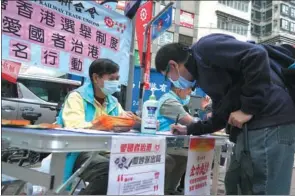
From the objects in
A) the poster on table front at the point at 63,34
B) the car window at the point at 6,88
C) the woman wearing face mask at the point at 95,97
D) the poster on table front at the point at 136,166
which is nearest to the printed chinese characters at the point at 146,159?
the poster on table front at the point at 136,166

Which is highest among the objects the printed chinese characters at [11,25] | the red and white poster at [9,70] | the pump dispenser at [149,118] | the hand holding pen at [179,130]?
the printed chinese characters at [11,25]

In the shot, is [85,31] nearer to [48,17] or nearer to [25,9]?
[48,17]

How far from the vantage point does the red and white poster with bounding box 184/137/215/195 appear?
73.2 inches

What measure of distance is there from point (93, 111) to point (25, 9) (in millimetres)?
1294

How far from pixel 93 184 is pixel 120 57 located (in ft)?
7.82

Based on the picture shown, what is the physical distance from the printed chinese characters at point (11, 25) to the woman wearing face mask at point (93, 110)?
913 mm

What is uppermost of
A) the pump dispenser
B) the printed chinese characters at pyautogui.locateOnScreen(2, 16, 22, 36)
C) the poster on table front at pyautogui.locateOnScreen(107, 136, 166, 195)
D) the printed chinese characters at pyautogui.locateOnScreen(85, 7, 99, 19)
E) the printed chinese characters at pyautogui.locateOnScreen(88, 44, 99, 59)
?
the printed chinese characters at pyautogui.locateOnScreen(85, 7, 99, 19)

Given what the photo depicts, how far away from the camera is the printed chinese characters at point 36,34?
2.88 metres

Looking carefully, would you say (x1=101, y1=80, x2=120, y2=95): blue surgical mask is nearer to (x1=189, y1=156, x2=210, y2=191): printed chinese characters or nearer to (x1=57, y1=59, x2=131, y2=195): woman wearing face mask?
(x1=57, y1=59, x2=131, y2=195): woman wearing face mask

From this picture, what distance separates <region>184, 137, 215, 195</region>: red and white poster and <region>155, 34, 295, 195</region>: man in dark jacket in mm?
356

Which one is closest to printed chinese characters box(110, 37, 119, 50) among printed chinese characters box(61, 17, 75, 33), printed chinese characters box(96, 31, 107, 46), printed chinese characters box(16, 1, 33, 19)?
printed chinese characters box(96, 31, 107, 46)

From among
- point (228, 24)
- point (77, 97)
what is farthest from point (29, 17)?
point (228, 24)

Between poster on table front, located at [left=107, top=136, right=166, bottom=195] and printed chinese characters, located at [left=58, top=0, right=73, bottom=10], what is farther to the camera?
printed chinese characters, located at [left=58, top=0, right=73, bottom=10]

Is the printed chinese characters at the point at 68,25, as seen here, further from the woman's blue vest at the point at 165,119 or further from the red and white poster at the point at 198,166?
the red and white poster at the point at 198,166
